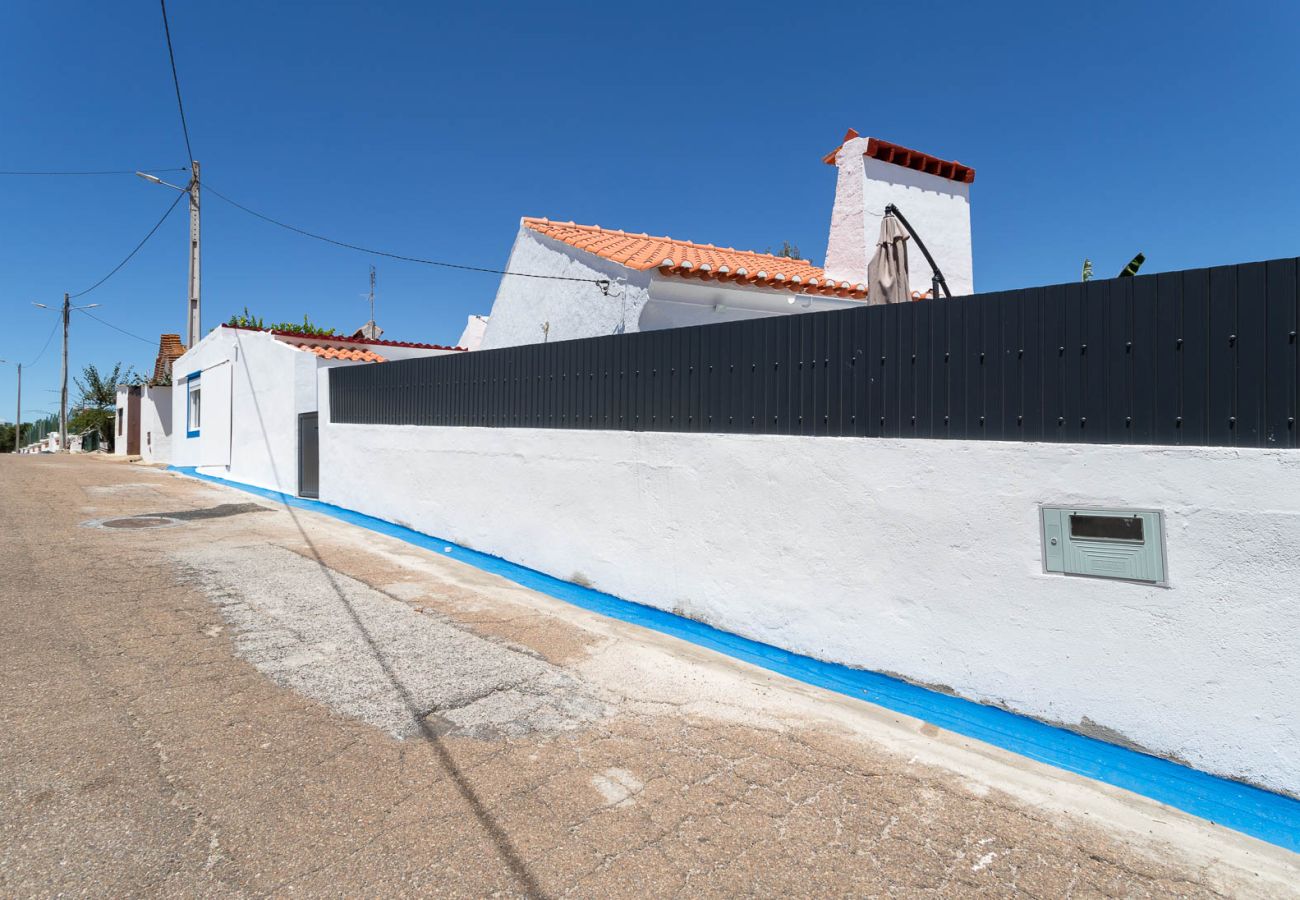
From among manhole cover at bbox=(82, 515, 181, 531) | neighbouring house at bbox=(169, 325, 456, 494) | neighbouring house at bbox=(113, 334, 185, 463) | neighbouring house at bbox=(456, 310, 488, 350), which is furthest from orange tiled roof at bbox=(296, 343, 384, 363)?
neighbouring house at bbox=(113, 334, 185, 463)

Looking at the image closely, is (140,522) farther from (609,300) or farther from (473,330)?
(473,330)

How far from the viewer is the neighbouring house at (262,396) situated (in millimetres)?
13844

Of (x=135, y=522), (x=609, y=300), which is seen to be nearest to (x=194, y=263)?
(x=135, y=522)

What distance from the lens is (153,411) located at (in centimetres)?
2575

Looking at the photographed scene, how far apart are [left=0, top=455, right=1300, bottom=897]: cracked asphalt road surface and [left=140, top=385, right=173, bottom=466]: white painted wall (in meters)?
23.0

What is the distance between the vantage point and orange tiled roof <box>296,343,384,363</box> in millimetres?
14172

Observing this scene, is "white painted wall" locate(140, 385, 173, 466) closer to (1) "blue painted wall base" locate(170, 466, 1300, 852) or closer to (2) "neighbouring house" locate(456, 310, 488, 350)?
(2) "neighbouring house" locate(456, 310, 488, 350)

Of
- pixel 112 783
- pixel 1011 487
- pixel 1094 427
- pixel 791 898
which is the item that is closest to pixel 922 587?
pixel 1011 487

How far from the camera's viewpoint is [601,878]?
8.60ft

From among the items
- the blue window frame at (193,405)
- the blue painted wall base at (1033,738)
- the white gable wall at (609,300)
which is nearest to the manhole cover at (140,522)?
the white gable wall at (609,300)

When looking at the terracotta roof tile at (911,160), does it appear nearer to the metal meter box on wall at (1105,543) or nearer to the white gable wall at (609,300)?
the white gable wall at (609,300)

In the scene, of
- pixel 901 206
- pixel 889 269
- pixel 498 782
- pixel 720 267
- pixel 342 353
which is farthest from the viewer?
pixel 342 353

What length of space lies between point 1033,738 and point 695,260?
8.25 meters

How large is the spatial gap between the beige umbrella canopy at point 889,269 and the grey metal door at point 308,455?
1093cm
